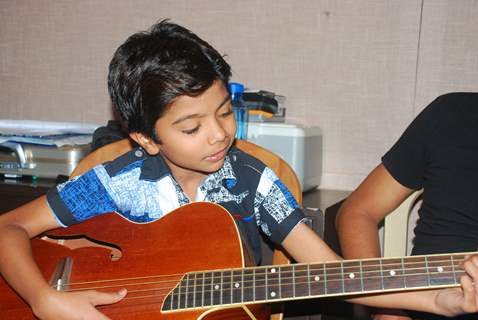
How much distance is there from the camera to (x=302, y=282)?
108 cm

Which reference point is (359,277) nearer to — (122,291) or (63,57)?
(122,291)

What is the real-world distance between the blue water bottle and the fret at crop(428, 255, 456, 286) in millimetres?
834

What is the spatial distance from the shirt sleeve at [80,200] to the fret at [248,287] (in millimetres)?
388

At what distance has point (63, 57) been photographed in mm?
2268

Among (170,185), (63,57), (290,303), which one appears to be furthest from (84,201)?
(63,57)

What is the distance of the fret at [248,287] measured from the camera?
1.11 m

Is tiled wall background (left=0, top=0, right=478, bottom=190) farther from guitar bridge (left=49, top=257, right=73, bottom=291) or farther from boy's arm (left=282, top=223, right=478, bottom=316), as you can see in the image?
guitar bridge (left=49, top=257, right=73, bottom=291)

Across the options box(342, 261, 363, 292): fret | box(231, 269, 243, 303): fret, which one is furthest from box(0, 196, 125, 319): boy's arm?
box(342, 261, 363, 292): fret

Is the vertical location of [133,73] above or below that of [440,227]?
above

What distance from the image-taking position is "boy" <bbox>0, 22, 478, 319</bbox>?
48.2 inches

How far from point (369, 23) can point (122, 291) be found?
124cm

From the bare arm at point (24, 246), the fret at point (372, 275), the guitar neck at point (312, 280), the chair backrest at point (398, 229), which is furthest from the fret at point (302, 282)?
the chair backrest at point (398, 229)

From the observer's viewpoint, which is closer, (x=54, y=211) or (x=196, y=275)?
(x=196, y=275)

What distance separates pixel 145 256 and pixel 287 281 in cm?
32
